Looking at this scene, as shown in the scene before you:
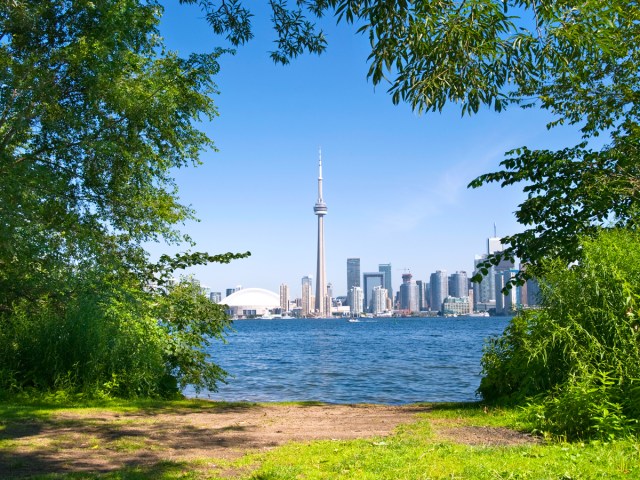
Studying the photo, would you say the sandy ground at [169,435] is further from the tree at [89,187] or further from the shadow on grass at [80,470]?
the tree at [89,187]

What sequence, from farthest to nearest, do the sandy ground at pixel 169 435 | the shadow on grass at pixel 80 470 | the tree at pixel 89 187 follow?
the tree at pixel 89 187, the sandy ground at pixel 169 435, the shadow on grass at pixel 80 470

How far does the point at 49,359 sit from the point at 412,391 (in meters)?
13.3

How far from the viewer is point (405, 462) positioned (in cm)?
624

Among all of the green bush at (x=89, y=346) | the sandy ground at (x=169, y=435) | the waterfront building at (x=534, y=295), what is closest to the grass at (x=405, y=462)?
the sandy ground at (x=169, y=435)

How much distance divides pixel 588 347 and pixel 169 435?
5.95 meters

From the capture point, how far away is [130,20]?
41.9 feet

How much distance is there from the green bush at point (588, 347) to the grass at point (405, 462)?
52cm

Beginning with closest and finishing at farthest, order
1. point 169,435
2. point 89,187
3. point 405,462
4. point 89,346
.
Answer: point 405,462 < point 169,435 < point 89,346 < point 89,187

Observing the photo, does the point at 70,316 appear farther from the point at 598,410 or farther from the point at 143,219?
the point at 598,410

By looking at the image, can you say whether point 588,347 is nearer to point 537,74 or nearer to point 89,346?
point 537,74

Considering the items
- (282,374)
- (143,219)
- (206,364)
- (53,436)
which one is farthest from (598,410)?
(282,374)

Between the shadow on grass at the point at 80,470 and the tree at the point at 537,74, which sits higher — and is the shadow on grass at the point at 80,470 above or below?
below

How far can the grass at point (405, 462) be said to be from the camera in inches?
226

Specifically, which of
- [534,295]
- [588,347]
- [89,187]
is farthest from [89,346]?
[588,347]
